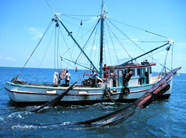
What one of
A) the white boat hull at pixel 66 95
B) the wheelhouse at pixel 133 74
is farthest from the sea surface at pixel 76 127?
the wheelhouse at pixel 133 74

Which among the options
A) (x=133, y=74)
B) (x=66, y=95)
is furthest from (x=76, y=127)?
(x=133, y=74)

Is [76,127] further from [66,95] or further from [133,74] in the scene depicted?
[133,74]

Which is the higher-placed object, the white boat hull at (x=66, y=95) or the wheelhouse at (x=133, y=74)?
the wheelhouse at (x=133, y=74)

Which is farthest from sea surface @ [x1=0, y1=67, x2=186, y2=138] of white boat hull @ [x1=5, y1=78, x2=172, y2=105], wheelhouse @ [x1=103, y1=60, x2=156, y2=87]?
wheelhouse @ [x1=103, y1=60, x2=156, y2=87]

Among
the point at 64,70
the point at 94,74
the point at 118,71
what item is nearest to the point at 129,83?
the point at 118,71

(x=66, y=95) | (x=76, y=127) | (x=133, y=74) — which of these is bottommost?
(x=76, y=127)

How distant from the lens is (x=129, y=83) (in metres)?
15.8

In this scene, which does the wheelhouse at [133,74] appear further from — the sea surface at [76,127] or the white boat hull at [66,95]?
the sea surface at [76,127]

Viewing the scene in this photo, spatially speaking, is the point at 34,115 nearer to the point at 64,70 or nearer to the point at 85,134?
the point at 85,134

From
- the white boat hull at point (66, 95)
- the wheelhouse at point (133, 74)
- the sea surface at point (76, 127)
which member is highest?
the wheelhouse at point (133, 74)

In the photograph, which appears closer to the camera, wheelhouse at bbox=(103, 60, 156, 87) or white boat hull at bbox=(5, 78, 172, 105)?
white boat hull at bbox=(5, 78, 172, 105)

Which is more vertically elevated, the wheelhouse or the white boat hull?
the wheelhouse

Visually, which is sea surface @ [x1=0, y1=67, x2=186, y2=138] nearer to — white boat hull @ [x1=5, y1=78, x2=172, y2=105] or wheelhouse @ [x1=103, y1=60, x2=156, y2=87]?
white boat hull @ [x1=5, y1=78, x2=172, y2=105]

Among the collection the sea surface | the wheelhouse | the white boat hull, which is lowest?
the sea surface
